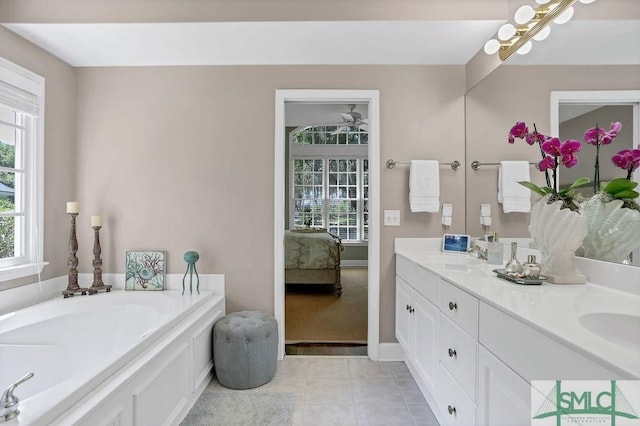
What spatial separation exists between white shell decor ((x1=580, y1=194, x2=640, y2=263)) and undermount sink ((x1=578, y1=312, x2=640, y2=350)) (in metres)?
0.42

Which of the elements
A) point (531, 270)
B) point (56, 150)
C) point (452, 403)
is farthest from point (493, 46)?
point (56, 150)

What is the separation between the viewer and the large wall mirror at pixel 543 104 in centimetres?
129

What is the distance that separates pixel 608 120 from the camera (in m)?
1.34

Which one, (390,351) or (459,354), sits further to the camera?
(390,351)

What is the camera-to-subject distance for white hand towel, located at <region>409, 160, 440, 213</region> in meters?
2.55

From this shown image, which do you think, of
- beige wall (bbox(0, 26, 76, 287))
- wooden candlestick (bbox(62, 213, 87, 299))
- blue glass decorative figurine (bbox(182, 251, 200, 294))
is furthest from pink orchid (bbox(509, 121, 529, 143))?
beige wall (bbox(0, 26, 76, 287))

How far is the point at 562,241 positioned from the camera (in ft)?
4.67

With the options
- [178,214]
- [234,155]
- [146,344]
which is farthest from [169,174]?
[146,344]

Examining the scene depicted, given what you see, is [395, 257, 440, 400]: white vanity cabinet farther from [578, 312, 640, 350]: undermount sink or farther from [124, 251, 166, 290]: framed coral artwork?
[124, 251, 166, 290]: framed coral artwork

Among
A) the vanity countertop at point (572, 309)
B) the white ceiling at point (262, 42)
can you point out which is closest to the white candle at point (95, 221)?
the white ceiling at point (262, 42)

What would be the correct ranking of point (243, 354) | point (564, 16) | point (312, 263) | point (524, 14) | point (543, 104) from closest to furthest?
point (564, 16) → point (543, 104) → point (524, 14) → point (243, 354) → point (312, 263)

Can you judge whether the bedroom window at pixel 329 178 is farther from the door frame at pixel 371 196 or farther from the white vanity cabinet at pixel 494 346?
the white vanity cabinet at pixel 494 346

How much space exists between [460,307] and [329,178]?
5511 mm

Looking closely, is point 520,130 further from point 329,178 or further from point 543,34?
point 329,178
